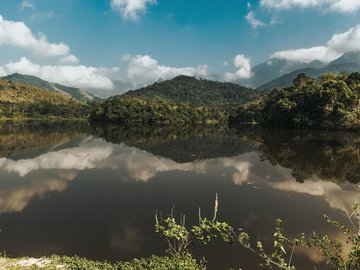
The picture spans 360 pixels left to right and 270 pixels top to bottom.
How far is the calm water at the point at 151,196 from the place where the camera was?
65.8 ft

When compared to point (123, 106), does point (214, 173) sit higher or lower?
lower

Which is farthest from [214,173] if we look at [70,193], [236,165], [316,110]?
[316,110]

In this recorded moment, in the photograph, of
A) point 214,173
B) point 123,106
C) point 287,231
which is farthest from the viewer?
point 123,106

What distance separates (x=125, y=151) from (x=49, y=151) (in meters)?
15.8

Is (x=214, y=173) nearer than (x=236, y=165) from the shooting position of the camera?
Yes

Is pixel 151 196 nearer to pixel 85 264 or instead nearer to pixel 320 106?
pixel 85 264

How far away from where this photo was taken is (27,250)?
19.1 m

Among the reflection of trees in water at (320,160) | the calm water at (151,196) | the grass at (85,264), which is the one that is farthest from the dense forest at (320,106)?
the grass at (85,264)

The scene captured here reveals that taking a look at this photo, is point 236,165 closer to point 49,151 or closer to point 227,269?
point 227,269

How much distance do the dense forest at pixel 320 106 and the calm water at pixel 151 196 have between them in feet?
166

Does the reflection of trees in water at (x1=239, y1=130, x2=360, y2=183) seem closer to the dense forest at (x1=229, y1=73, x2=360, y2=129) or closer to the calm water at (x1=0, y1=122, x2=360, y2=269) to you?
the calm water at (x1=0, y1=122, x2=360, y2=269)

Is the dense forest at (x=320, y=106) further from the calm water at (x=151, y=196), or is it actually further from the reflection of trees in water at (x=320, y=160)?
the calm water at (x=151, y=196)

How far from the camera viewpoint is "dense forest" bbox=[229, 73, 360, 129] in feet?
342

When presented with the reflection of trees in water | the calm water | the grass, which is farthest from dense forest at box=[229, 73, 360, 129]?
the grass
